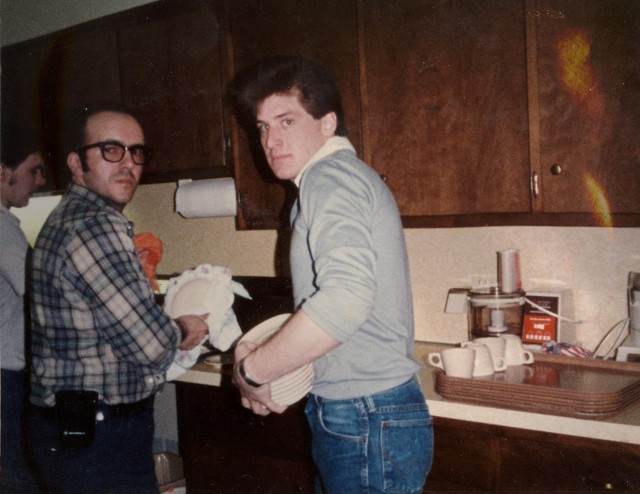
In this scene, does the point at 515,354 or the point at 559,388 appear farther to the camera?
the point at 515,354

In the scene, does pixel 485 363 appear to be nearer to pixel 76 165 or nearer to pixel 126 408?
pixel 126 408

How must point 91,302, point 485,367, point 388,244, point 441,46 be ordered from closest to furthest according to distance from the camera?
point 388,244, point 91,302, point 485,367, point 441,46

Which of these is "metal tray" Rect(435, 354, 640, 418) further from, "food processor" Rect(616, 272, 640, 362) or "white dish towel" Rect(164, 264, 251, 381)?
"white dish towel" Rect(164, 264, 251, 381)

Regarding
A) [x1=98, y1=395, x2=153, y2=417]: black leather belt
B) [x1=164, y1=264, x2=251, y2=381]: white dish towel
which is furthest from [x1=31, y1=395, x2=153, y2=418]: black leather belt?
[x1=164, y1=264, x2=251, y2=381]: white dish towel

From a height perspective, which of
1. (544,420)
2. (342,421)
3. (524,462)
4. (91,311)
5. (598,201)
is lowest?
(524,462)

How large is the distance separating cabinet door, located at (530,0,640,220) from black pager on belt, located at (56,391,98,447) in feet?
4.48

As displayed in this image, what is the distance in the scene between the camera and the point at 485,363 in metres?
1.73

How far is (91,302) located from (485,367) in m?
1.08

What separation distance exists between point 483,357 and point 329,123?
2.66 ft

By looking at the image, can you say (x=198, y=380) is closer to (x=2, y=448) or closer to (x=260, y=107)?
(x=2, y=448)

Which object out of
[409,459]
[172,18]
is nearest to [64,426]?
[409,459]

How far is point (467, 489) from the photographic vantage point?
162 cm

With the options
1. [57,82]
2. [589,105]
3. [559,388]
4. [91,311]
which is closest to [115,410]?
[91,311]

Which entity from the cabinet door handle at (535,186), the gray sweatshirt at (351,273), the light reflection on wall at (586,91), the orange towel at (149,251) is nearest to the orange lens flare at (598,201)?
the light reflection on wall at (586,91)
